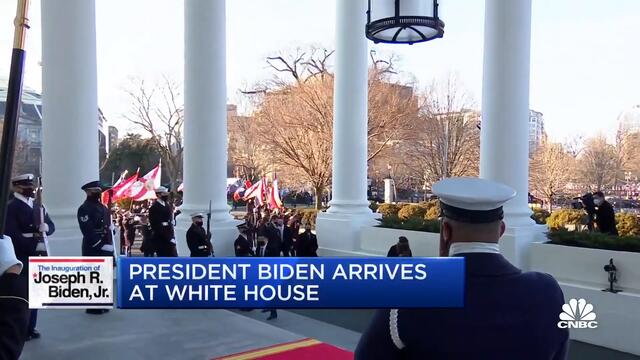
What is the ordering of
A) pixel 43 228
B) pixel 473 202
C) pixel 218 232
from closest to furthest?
pixel 473 202 < pixel 43 228 < pixel 218 232

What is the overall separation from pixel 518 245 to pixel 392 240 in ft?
10.6

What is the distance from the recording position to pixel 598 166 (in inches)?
1805

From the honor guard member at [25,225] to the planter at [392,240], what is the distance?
736 centimetres

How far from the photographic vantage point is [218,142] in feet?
41.7

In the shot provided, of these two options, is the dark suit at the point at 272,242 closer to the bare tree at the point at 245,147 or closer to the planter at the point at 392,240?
Answer: the planter at the point at 392,240

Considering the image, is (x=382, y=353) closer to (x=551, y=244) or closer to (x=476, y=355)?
(x=476, y=355)

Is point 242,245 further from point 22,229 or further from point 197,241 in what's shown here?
point 22,229

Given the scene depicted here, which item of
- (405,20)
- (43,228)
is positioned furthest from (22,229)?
(405,20)

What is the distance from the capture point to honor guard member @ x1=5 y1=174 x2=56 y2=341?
6898 millimetres

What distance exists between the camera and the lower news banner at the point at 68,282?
4.66 meters

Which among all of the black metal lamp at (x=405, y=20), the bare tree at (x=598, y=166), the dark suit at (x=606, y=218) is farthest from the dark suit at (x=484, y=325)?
the bare tree at (x=598, y=166)

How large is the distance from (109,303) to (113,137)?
207ft

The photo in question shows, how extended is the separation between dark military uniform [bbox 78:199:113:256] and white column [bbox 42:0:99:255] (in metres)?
1.64

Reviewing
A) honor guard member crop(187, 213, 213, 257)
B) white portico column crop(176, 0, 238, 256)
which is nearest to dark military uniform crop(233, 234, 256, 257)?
honor guard member crop(187, 213, 213, 257)
